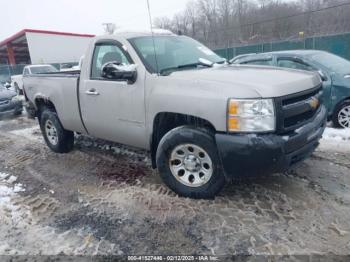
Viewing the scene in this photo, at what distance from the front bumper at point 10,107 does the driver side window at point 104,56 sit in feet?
22.9

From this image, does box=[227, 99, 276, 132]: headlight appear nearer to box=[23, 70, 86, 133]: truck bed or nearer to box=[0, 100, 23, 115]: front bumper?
box=[23, 70, 86, 133]: truck bed

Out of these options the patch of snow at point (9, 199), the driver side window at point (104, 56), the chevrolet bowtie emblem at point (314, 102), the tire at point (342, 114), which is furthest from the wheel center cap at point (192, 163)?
the tire at point (342, 114)

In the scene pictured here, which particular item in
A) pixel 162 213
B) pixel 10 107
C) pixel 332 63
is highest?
pixel 332 63

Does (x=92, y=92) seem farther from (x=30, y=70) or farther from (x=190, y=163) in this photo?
(x=30, y=70)

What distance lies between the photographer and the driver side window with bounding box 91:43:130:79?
4133 mm

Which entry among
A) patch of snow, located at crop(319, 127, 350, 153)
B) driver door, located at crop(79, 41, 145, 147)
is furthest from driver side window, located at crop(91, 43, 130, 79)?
patch of snow, located at crop(319, 127, 350, 153)

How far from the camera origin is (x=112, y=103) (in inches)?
161

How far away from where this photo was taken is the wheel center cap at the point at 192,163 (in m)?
3.50

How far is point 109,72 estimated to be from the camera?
12.3ft

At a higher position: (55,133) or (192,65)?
(192,65)

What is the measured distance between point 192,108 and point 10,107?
888cm

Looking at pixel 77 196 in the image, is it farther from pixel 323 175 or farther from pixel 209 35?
pixel 209 35

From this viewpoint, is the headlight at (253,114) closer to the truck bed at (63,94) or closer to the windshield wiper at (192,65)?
the windshield wiper at (192,65)

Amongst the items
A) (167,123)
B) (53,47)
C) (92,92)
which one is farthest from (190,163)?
(53,47)
